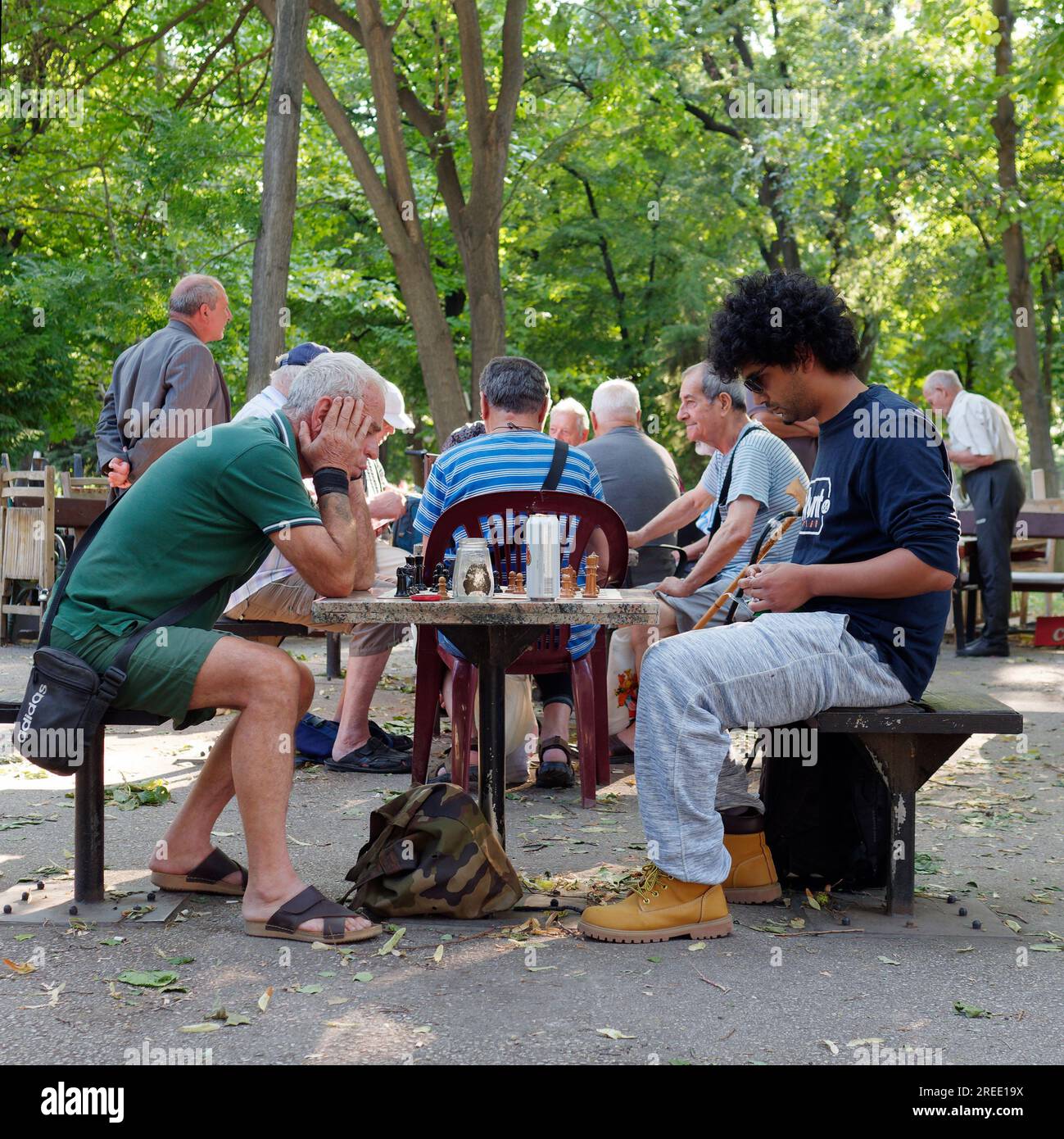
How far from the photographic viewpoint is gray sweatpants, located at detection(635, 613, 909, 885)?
3850 millimetres

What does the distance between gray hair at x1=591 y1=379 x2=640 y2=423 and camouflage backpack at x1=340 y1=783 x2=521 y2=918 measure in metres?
3.56

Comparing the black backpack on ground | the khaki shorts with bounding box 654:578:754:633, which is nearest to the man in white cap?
the khaki shorts with bounding box 654:578:754:633

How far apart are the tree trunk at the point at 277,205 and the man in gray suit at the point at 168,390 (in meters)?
1.88

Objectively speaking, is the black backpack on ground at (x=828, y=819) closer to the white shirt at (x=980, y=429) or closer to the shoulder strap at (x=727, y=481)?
the shoulder strap at (x=727, y=481)

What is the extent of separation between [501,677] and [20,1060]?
1.98 metres

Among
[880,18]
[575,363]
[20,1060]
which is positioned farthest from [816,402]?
[575,363]

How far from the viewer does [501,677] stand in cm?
454

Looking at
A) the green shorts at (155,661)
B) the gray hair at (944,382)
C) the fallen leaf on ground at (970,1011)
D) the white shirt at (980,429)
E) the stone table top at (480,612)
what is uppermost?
the gray hair at (944,382)

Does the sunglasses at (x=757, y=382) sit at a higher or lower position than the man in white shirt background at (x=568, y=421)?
lower

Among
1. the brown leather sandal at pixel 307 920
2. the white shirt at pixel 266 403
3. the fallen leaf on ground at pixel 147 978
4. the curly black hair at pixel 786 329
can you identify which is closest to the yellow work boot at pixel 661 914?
the brown leather sandal at pixel 307 920

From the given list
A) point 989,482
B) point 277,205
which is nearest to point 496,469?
point 277,205

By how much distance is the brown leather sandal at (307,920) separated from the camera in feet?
12.7
